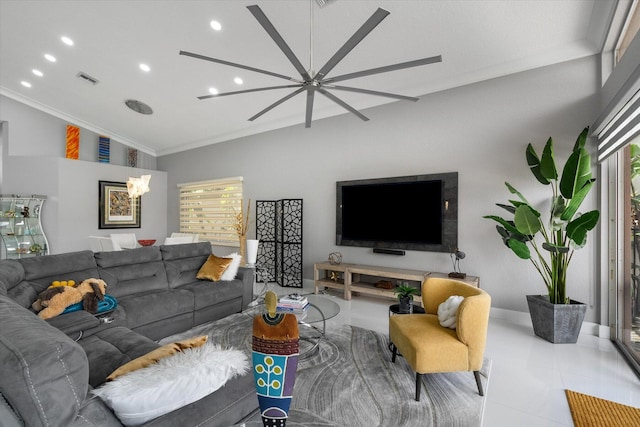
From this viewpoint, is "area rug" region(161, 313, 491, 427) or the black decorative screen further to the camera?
the black decorative screen

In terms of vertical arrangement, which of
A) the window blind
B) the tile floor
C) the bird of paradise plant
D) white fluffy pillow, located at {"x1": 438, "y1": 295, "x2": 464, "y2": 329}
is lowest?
the tile floor

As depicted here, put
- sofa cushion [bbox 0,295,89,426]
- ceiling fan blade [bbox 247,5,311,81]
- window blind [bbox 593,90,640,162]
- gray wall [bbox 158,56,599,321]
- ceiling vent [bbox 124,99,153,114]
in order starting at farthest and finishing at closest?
ceiling vent [bbox 124,99,153,114] < gray wall [bbox 158,56,599,321] < window blind [bbox 593,90,640,162] < ceiling fan blade [bbox 247,5,311,81] < sofa cushion [bbox 0,295,89,426]

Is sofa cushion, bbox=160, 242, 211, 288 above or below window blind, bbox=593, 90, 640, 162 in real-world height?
below

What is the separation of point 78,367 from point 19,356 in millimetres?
159

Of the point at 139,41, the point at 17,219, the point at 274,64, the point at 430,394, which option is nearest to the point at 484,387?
the point at 430,394

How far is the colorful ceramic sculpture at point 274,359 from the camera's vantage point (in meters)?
0.75

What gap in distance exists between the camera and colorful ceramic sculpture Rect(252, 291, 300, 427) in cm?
75

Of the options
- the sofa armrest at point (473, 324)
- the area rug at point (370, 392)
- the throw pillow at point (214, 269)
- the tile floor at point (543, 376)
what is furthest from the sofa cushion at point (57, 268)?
the sofa armrest at point (473, 324)

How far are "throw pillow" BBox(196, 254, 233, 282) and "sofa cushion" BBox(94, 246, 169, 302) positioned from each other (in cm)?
43

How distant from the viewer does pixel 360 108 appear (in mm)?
4848

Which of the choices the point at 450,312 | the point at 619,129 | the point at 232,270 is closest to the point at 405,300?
the point at 450,312

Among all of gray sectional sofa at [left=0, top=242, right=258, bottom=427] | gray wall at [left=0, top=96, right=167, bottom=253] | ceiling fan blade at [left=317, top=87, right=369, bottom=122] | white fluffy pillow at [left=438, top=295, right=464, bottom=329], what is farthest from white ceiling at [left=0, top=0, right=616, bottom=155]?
gray sectional sofa at [left=0, top=242, right=258, bottom=427]

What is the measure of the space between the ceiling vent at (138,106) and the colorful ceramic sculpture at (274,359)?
20.8ft

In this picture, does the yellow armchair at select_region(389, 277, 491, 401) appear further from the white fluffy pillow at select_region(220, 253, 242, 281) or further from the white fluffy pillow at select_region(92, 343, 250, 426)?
the white fluffy pillow at select_region(220, 253, 242, 281)
